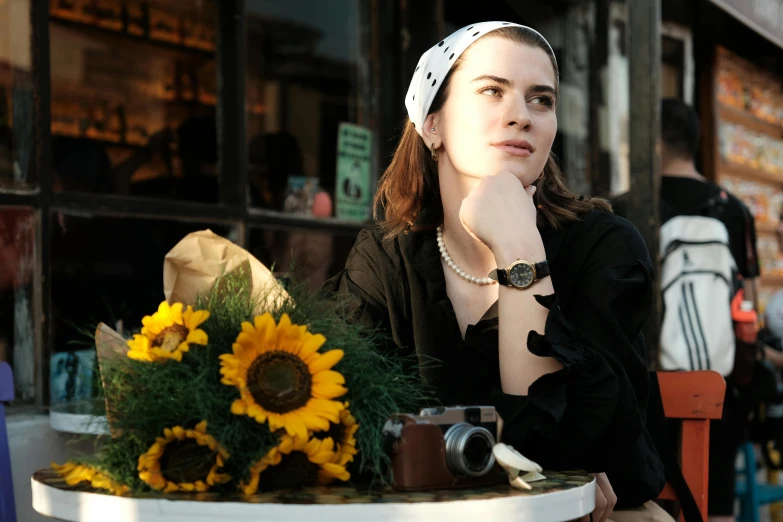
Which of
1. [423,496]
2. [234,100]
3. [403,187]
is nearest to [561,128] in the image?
[234,100]

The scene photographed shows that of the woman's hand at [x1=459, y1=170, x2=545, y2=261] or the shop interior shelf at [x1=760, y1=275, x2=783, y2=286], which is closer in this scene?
the woman's hand at [x1=459, y1=170, x2=545, y2=261]

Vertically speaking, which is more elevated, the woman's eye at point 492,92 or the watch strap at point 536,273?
the woman's eye at point 492,92

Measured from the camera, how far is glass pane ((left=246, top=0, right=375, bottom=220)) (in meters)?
3.95

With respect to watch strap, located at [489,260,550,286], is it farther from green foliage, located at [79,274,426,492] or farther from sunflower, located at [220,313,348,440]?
sunflower, located at [220,313,348,440]

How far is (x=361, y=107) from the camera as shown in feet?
14.3

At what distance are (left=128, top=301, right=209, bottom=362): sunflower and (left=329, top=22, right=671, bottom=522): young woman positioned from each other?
1.87 feet

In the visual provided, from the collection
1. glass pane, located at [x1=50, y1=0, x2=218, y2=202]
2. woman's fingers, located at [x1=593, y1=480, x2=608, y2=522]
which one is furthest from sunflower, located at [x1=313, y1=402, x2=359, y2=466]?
glass pane, located at [x1=50, y1=0, x2=218, y2=202]

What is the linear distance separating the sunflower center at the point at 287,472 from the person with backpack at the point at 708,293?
2.69m

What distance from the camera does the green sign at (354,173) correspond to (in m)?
4.24

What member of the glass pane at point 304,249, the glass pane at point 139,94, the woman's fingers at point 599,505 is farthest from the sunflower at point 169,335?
the glass pane at point 304,249

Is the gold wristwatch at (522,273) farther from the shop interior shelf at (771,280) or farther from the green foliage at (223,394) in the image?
the shop interior shelf at (771,280)

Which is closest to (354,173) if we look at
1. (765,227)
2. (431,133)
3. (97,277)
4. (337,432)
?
(97,277)

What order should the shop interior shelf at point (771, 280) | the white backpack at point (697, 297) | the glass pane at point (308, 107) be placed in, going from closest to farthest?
the white backpack at point (697, 297) < the glass pane at point (308, 107) < the shop interior shelf at point (771, 280)

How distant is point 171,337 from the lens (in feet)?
4.35
